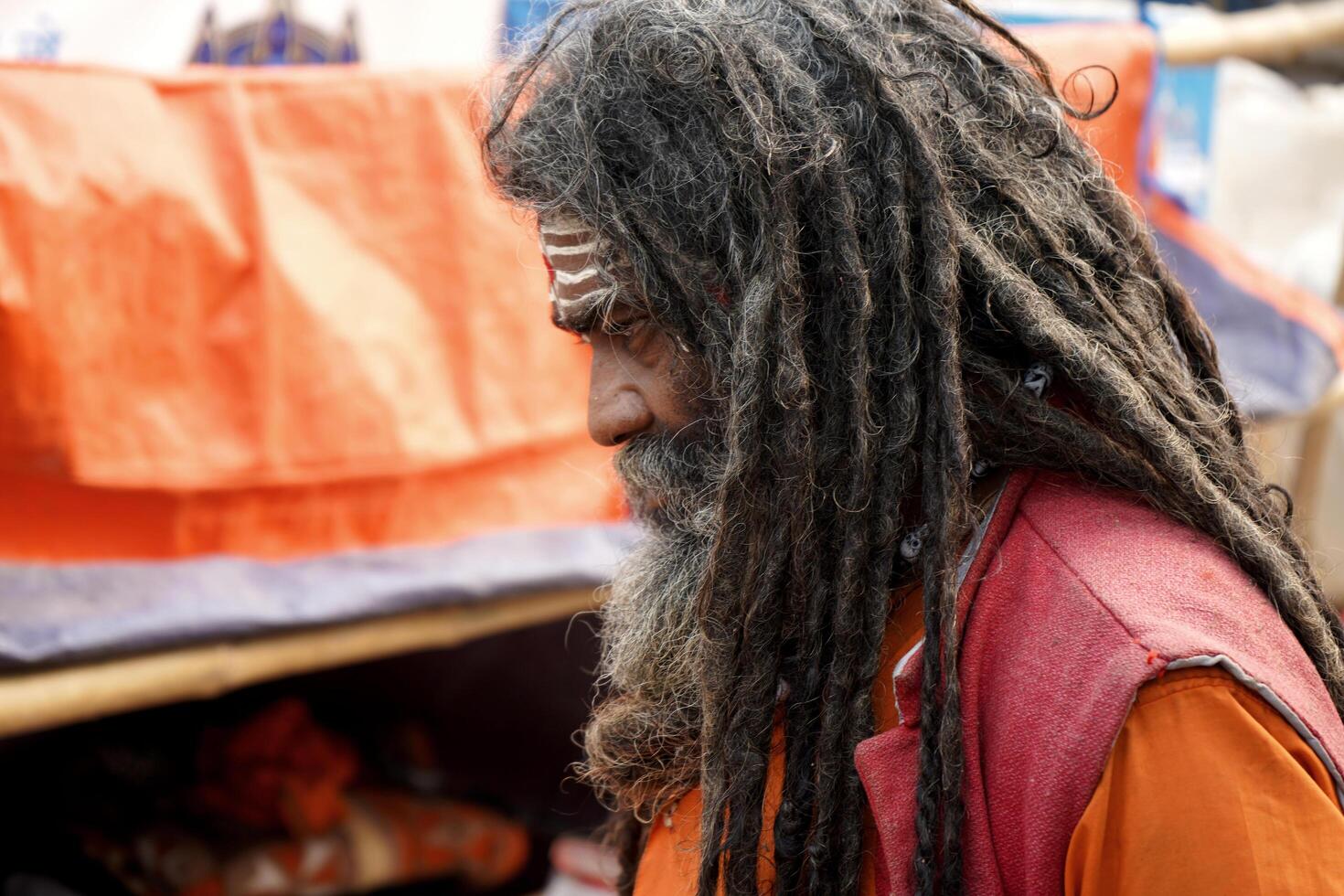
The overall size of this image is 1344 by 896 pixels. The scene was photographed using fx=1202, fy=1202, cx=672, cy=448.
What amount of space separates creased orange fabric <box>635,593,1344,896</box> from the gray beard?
473 millimetres

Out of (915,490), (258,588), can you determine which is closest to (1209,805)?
(915,490)

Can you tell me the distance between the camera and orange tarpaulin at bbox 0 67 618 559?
2.02 metres

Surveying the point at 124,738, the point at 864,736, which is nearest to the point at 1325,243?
the point at 864,736

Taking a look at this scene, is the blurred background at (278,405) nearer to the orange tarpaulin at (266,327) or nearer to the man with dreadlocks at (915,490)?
the orange tarpaulin at (266,327)

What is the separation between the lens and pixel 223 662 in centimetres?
215

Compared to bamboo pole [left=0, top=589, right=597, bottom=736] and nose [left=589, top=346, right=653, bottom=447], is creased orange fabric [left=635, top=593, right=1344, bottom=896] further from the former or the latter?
bamboo pole [left=0, top=589, right=597, bottom=736]

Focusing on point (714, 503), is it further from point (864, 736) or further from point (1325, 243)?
point (1325, 243)

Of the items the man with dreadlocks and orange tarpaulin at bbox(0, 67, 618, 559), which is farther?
orange tarpaulin at bbox(0, 67, 618, 559)

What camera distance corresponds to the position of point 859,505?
3.69ft

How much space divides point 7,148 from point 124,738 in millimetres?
1655

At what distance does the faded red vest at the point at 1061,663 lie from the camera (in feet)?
3.12

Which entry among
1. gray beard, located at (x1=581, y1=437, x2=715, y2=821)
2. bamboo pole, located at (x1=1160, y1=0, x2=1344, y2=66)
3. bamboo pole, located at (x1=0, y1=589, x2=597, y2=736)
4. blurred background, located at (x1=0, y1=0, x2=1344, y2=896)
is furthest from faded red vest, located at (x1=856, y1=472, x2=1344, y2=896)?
bamboo pole, located at (x1=1160, y1=0, x2=1344, y2=66)

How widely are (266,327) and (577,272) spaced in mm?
1047

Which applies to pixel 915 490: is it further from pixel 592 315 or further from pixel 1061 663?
pixel 592 315
